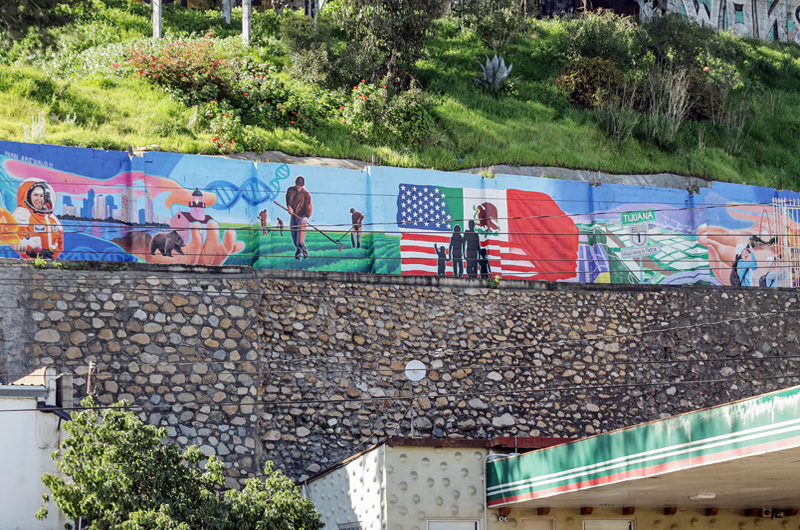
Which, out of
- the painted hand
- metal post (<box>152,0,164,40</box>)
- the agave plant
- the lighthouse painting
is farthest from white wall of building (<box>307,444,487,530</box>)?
metal post (<box>152,0,164,40</box>)

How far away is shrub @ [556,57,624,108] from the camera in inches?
1048

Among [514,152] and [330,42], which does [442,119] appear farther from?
[330,42]

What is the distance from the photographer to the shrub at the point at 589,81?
26625mm

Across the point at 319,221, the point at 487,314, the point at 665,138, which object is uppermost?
the point at 665,138

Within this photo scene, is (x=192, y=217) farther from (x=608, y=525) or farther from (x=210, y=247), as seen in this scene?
(x=608, y=525)

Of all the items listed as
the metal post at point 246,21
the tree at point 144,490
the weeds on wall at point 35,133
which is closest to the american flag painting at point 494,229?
the weeds on wall at point 35,133

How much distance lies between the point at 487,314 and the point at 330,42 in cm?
1158

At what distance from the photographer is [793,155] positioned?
26656 millimetres

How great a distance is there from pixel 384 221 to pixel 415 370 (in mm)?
4252

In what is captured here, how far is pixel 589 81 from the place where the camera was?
27.0m

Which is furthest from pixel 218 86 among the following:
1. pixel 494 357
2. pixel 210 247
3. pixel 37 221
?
pixel 494 357

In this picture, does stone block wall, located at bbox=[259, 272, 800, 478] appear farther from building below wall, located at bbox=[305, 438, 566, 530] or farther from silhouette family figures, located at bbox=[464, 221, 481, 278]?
building below wall, located at bbox=[305, 438, 566, 530]

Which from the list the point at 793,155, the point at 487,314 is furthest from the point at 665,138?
the point at 487,314

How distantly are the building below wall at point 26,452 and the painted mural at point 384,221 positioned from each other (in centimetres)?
407
